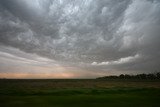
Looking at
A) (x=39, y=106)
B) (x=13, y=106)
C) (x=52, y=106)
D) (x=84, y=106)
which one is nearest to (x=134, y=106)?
(x=84, y=106)

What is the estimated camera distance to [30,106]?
798 inches

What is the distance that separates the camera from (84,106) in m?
21.1

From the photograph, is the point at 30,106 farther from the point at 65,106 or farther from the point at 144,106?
the point at 144,106

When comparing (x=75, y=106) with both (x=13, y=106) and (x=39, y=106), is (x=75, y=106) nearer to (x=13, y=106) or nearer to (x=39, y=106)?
(x=39, y=106)

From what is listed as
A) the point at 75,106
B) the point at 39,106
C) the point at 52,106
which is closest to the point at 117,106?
the point at 75,106

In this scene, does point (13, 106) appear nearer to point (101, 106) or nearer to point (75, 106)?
point (75, 106)

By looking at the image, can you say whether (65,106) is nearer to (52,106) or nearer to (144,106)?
(52,106)

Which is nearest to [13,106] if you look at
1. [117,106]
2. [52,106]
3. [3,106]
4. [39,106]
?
[3,106]

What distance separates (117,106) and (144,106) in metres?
3.21

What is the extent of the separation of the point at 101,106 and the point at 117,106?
1938mm

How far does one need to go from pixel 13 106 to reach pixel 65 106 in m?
6.06

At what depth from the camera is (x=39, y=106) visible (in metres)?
20.3

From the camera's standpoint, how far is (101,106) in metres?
21.2

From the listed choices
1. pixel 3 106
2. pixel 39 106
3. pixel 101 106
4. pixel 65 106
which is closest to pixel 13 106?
pixel 3 106
